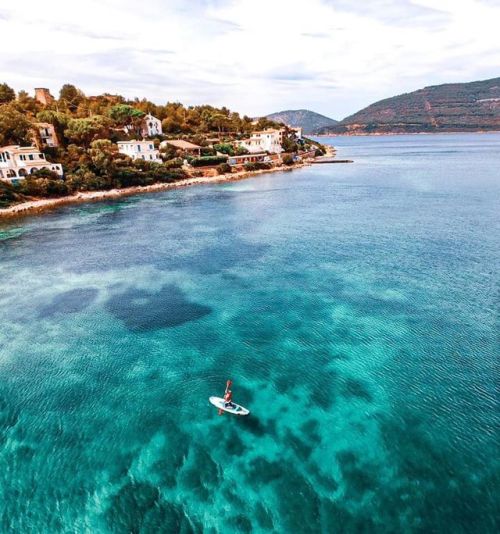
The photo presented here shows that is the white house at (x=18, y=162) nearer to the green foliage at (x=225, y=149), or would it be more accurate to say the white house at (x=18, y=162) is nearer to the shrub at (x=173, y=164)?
the shrub at (x=173, y=164)

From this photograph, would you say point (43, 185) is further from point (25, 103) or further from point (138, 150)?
point (25, 103)

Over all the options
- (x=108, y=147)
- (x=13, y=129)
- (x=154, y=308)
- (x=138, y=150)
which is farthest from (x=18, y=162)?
(x=154, y=308)

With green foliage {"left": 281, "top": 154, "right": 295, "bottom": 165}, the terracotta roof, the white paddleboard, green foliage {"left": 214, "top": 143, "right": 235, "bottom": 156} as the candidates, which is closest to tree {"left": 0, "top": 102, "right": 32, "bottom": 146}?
the terracotta roof

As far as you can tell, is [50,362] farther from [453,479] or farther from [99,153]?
[99,153]

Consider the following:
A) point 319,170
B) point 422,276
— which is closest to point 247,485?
point 422,276

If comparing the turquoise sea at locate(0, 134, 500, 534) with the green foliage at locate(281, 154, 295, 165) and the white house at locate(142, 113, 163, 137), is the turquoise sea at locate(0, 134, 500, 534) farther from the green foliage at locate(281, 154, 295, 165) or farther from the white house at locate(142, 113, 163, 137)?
the white house at locate(142, 113, 163, 137)
